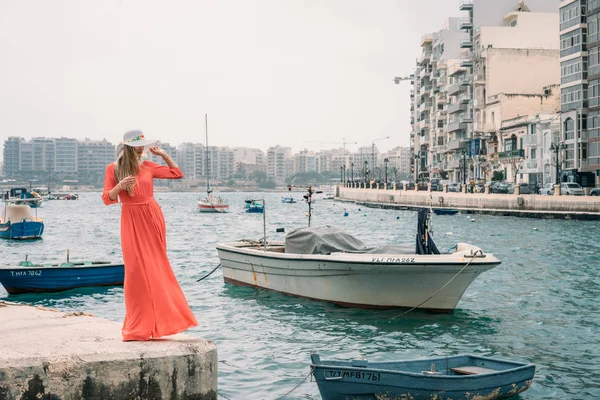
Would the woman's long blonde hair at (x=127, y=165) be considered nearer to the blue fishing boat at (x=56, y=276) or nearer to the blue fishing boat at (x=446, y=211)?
the blue fishing boat at (x=56, y=276)

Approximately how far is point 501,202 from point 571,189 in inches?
249

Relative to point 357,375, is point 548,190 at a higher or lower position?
higher

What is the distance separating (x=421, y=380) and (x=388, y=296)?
7312 millimetres

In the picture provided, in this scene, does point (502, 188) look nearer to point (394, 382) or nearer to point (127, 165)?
point (394, 382)

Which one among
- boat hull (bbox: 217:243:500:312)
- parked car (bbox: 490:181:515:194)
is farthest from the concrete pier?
parked car (bbox: 490:181:515:194)

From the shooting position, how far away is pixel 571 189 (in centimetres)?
5472

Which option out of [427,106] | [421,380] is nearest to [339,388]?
[421,380]

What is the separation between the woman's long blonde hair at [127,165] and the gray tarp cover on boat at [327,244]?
10575 mm

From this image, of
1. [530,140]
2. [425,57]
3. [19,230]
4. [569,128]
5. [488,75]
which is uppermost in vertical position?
[425,57]

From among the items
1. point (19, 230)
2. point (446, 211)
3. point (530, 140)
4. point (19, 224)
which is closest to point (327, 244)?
point (19, 224)

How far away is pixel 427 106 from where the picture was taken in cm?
11869

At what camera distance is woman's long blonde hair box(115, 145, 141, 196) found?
7.02m

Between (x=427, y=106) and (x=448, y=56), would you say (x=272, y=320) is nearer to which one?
(x=448, y=56)

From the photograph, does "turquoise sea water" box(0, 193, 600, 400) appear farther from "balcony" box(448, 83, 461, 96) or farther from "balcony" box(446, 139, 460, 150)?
"balcony" box(448, 83, 461, 96)
